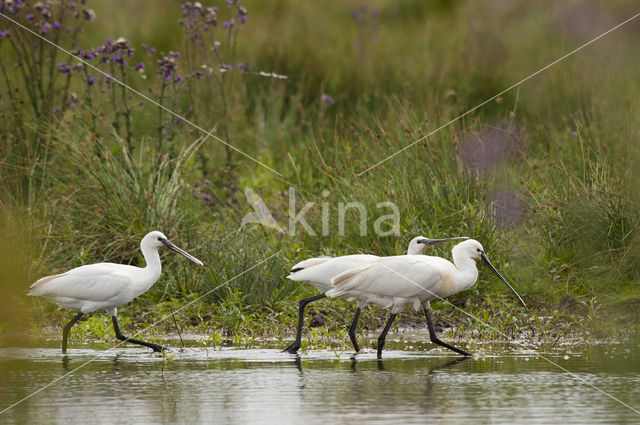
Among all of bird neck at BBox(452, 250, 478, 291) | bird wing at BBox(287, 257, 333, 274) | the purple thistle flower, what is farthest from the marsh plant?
bird neck at BBox(452, 250, 478, 291)

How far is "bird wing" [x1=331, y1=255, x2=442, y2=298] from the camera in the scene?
8664 mm

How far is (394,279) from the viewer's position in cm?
870

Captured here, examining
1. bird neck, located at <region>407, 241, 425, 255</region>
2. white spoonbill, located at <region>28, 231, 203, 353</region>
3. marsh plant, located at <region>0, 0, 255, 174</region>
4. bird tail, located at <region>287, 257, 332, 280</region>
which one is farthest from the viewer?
marsh plant, located at <region>0, 0, 255, 174</region>

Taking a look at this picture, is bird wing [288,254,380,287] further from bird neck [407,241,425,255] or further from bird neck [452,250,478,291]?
bird neck [452,250,478,291]

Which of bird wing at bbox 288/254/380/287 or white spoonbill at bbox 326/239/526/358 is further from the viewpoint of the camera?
bird wing at bbox 288/254/380/287

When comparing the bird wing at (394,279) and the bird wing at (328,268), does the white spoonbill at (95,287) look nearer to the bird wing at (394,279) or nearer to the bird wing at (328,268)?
the bird wing at (328,268)

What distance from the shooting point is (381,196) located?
11.3 meters

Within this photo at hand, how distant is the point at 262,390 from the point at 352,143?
6354 mm

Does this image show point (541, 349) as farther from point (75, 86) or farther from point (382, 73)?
point (75, 86)

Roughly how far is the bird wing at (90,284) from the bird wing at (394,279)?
176 centimetres

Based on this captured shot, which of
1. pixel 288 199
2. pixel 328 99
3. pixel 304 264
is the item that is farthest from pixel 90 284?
pixel 328 99

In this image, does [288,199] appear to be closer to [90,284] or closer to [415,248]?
[415,248]

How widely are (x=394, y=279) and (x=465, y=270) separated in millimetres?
662

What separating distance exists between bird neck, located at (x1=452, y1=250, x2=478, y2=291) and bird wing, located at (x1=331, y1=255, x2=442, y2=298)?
0.97ft
